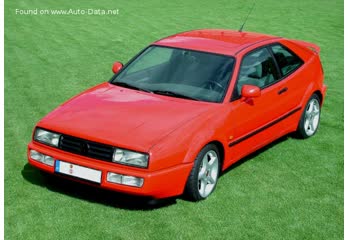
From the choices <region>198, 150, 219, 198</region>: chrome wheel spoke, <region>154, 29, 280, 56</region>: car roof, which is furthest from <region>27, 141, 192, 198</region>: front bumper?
<region>154, 29, 280, 56</region>: car roof

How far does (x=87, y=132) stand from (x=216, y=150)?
1.39 meters

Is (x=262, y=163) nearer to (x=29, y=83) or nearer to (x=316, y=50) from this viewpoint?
(x=316, y=50)

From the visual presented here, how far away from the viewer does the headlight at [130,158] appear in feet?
18.7

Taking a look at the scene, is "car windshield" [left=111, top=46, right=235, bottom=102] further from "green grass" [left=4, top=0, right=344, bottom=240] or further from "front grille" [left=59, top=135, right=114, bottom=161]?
"front grille" [left=59, top=135, right=114, bottom=161]

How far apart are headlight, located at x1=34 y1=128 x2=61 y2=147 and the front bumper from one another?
0.09 metres

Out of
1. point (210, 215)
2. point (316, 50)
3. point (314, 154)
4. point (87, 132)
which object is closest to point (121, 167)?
point (87, 132)

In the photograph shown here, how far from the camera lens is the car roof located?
7297 millimetres

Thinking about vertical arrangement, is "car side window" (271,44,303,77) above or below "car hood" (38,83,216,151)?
above

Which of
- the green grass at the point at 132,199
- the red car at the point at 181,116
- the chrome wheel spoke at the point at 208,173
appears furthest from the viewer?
the chrome wheel spoke at the point at 208,173

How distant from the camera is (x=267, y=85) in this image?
24.6ft

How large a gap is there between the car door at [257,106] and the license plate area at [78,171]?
1615mm

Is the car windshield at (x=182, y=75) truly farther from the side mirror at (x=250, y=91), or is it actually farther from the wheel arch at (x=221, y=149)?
the wheel arch at (x=221, y=149)

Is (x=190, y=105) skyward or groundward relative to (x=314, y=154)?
skyward

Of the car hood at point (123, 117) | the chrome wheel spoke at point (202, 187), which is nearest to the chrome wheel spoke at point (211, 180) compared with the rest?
the chrome wheel spoke at point (202, 187)
